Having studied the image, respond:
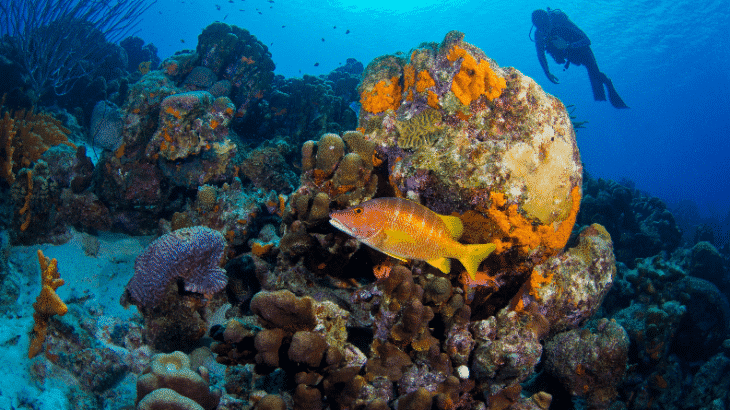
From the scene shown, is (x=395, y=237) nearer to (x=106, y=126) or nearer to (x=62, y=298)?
(x=62, y=298)

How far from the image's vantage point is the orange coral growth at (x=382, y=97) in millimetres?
4156

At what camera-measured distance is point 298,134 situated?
968cm

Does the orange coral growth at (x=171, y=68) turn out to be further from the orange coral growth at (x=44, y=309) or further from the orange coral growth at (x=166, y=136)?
the orange coral growth at (x=44, y=309)

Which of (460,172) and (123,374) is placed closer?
(460,172)

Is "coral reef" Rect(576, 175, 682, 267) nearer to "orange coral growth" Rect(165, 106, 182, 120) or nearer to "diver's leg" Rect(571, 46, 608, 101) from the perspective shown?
"diver's leg" Rect(571, 46, 608, 101)

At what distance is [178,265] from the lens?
338cm

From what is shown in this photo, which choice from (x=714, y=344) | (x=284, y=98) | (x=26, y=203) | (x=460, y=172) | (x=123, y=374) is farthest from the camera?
(x=284, y=98)

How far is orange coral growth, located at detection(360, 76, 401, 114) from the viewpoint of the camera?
4156mm

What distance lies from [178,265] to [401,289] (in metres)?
2.41

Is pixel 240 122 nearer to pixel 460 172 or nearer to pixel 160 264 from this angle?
pixel 160 264

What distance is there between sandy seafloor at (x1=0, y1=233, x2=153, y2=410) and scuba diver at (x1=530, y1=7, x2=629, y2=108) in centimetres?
1580

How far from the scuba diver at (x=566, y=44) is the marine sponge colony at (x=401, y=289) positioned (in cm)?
1252

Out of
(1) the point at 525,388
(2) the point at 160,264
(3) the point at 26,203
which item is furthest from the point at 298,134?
(1) the point at 525,388

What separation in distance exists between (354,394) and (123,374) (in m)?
2.48
